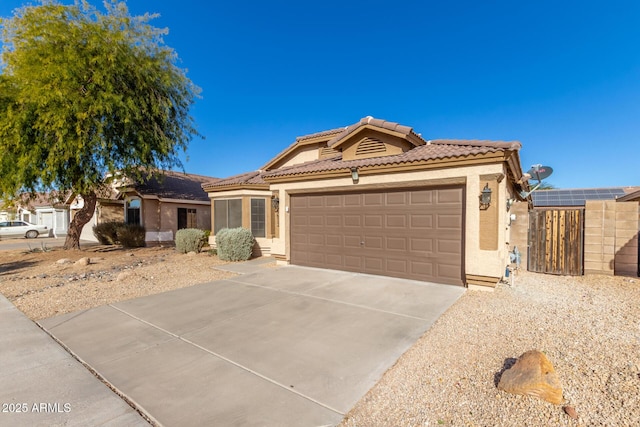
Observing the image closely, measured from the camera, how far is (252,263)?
452 inches

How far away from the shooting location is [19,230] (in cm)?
2483

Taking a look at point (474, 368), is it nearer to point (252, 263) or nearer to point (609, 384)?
point (609, 384)

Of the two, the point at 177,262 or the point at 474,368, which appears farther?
the point at 177,262

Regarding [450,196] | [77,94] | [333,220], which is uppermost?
[77,94]

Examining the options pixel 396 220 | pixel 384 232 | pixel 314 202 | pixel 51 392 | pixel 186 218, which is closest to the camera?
pixel 51 392

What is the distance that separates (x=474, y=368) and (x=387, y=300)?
2790mm

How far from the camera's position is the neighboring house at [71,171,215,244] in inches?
724

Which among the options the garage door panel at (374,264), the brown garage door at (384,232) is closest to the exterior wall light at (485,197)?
the brown garage door at (384,232)

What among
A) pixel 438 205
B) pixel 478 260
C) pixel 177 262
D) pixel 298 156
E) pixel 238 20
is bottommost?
pixel 177 262

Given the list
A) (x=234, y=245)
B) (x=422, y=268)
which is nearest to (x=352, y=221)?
(x=422, y=268)

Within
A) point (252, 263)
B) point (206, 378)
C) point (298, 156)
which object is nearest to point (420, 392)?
point (206, 378)

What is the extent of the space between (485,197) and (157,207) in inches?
726

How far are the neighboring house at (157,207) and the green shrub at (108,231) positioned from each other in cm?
110

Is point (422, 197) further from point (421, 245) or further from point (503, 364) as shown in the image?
point (503, 364)
